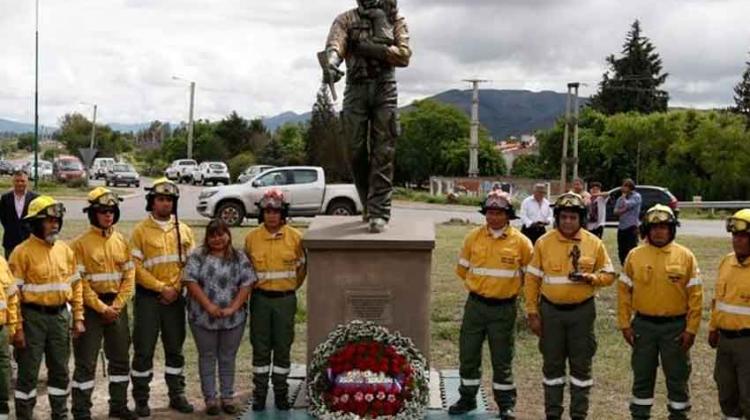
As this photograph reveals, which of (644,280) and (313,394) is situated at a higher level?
(644,280)

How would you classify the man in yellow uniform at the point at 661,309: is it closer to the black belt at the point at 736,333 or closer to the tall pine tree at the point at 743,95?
the black belt at the point at 736,333

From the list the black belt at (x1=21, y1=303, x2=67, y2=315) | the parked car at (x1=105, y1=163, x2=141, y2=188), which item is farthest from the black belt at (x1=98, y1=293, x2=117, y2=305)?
the parked car at (x1=105, y1=163, x2=141, y2=188)

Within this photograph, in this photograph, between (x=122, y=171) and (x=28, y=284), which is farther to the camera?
(x=122, y=171)

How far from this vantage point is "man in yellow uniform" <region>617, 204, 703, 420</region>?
627cm

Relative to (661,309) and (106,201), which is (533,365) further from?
(106,201)

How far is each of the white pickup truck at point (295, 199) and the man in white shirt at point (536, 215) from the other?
8.77 metres

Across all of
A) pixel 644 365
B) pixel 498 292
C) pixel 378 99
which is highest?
pixel 378 99

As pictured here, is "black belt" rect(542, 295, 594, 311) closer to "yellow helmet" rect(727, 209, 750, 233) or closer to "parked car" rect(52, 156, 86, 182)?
"yellow helmet" rect(727, 209, 750, 233)

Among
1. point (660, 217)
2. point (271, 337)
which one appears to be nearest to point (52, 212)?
point (271, 337)

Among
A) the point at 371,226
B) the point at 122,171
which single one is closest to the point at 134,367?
the point at 371,226

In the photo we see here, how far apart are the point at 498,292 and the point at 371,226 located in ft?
3.77

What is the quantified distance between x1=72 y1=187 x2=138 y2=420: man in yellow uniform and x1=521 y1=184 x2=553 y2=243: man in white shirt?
721 cm

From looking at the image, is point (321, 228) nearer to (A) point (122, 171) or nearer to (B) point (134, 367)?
(B) point (134, 367)

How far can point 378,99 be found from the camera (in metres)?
7.37
